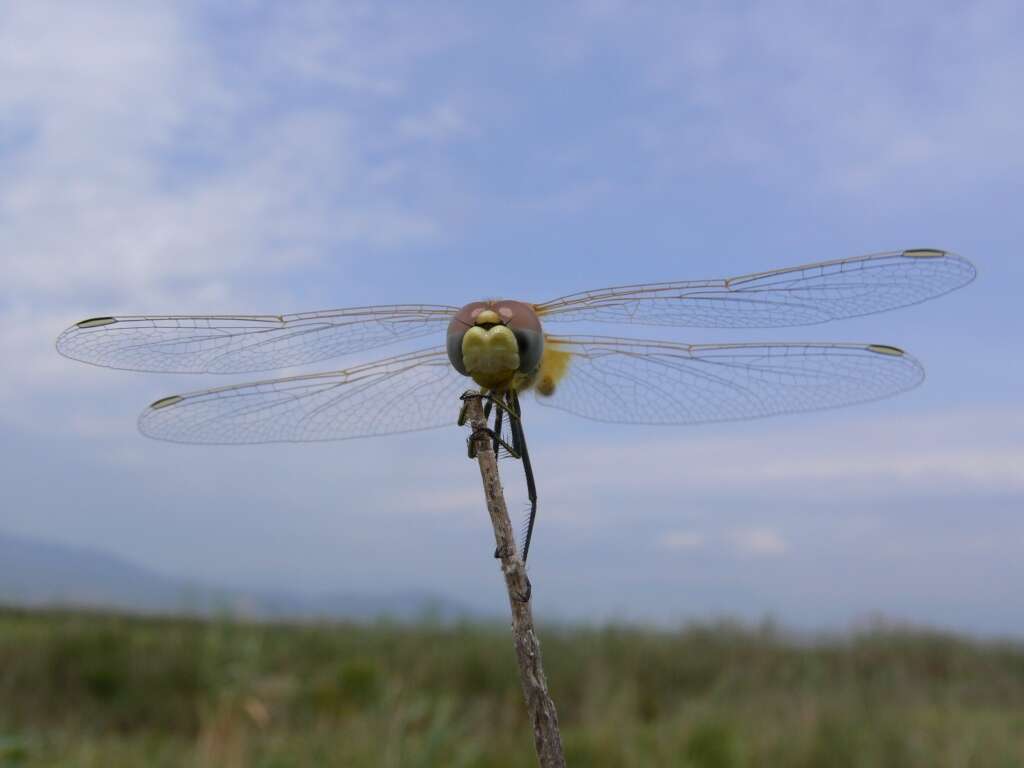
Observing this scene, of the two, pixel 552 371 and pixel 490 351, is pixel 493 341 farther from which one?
pixel 552 371

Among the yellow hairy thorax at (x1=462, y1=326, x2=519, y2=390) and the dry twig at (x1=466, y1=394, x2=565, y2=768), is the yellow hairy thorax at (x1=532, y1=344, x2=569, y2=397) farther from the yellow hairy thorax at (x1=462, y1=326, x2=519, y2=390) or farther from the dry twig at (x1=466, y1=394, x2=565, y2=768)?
the dry twig at (x1=466, y1=394, x2=565, y2=768)

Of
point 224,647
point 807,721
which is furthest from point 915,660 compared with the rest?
point 224,647

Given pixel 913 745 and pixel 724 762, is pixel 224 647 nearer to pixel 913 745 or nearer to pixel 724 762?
pixel 724 762

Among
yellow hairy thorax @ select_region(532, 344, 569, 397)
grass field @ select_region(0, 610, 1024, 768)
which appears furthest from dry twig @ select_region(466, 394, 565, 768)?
grass field @ select_region(0, 610, 1024, 768)

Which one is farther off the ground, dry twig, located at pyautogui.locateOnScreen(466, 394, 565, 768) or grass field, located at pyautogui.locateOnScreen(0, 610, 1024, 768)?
dry twig, located at pyautogui.locateOnScreen(466, 394, 565, 768)

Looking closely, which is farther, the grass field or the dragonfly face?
the grass field

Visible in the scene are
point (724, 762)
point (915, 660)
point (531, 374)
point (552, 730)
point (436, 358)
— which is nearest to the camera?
point (552, 730)
